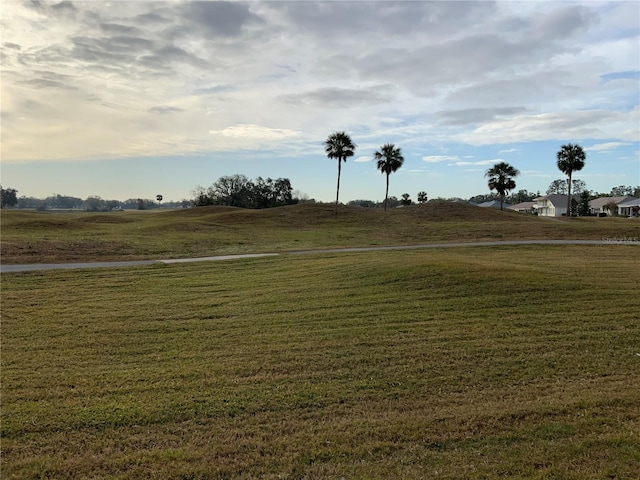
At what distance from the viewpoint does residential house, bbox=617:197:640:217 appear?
259ft

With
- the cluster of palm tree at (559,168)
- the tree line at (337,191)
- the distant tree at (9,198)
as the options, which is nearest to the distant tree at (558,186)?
the tree line at (337,191)

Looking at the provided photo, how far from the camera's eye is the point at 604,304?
9.91 metres

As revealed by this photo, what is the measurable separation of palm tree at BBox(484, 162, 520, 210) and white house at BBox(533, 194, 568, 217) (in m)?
27.5

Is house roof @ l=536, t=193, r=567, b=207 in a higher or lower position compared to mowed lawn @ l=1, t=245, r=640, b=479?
higher

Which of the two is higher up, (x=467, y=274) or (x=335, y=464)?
(x=467, y=274)

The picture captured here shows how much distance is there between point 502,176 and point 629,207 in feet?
126

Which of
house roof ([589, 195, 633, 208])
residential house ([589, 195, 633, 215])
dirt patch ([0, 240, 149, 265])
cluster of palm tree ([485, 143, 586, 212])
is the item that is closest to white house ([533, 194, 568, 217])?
residential house ([589, 195, 633, 215])

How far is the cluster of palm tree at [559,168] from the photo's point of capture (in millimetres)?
58906

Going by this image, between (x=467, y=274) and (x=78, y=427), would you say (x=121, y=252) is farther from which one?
(x=78, y=427)

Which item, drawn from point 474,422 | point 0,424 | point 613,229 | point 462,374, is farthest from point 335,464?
point 613,229

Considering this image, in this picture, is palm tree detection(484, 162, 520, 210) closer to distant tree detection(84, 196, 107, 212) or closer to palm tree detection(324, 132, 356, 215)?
palm tree detection(324, 132, 356, 215)

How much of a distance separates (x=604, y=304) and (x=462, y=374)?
234 inches

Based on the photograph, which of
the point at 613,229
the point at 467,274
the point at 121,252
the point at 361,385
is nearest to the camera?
the point at 361,385

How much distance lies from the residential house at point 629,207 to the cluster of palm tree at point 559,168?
78.8ft
